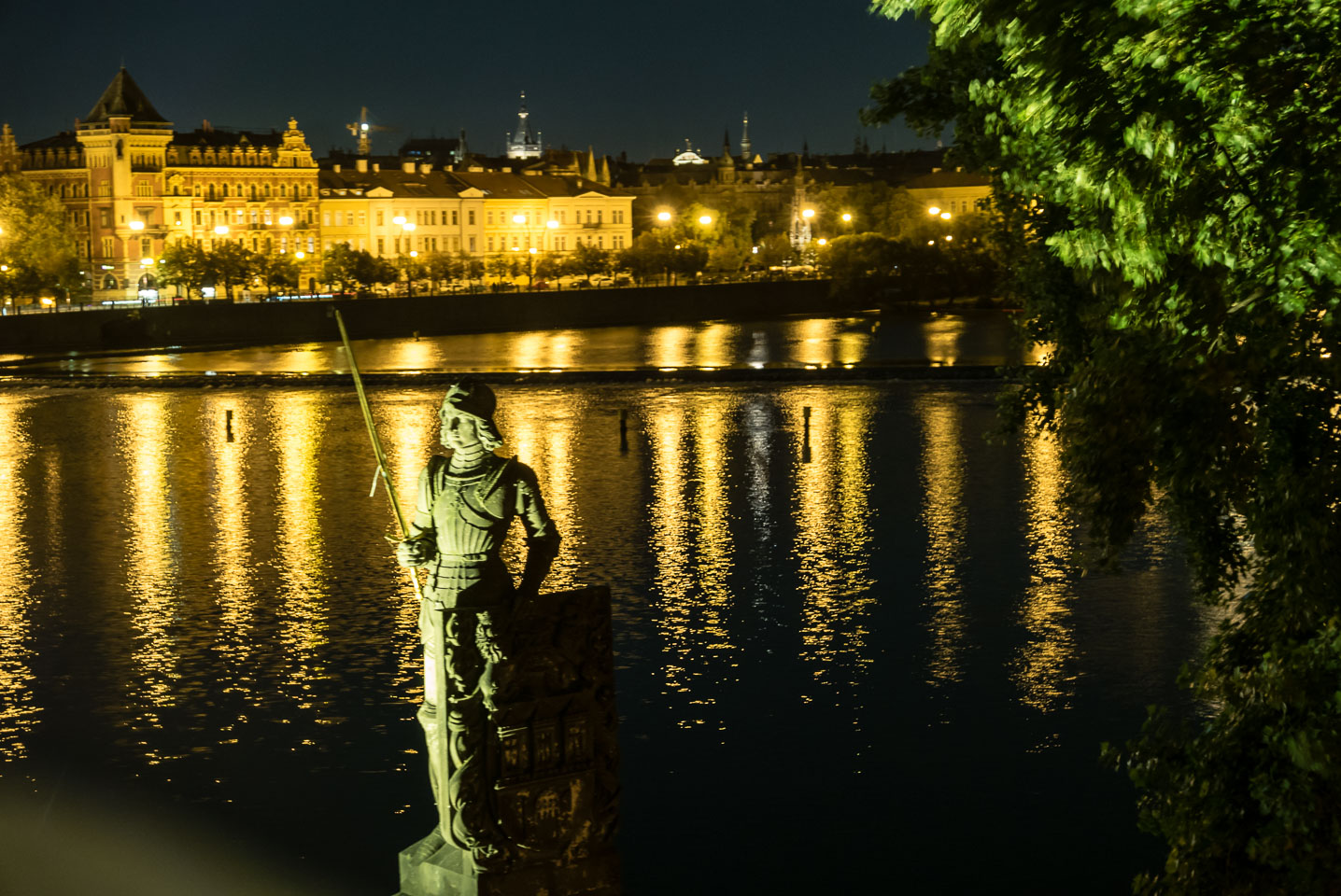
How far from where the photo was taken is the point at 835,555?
19031 millimetres

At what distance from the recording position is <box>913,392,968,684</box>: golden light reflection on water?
48.0 feet

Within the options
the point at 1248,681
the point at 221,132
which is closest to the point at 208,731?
the point at 1248,681

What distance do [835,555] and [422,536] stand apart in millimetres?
12018

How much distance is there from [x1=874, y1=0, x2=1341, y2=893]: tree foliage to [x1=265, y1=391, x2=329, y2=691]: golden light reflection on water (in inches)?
328

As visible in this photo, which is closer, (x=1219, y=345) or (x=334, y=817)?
(x=1219, y=345)

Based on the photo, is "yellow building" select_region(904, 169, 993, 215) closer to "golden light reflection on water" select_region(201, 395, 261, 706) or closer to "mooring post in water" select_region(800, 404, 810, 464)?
"mooring post in water" select_region(800, 404, 810, 464)

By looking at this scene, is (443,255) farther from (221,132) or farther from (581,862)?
(581,862)

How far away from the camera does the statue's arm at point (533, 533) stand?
7.43 meters

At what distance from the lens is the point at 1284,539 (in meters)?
6.29

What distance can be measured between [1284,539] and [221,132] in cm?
11852

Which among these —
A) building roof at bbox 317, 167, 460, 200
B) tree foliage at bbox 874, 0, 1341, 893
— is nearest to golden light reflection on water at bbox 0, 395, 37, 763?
tree foliage at bbox 874, 0, 1341, 893

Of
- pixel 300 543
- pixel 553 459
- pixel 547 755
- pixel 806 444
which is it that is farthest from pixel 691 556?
pixel 547 755

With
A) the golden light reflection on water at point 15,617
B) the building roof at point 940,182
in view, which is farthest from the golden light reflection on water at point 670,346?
the building roof at point 940,182

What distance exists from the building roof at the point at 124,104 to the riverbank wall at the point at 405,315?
4373 centimetres
